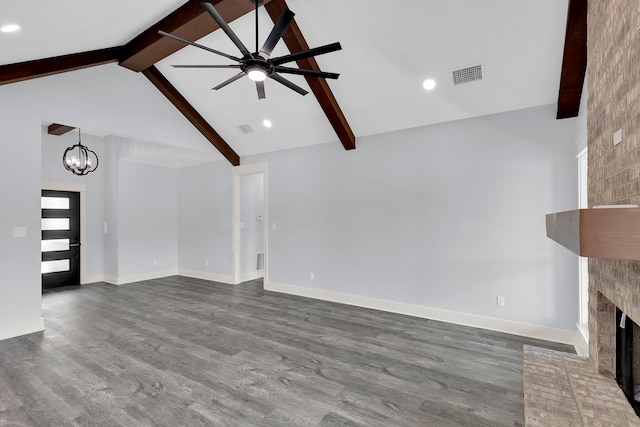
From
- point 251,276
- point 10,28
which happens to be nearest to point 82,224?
point 251,276

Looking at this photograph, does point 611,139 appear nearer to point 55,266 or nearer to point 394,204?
point 394,204

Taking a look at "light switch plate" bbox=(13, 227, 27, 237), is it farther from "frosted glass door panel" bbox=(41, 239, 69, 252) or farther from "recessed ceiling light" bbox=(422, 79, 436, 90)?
"recessed ceiling light" bbox=(422, 79, 436, 90)

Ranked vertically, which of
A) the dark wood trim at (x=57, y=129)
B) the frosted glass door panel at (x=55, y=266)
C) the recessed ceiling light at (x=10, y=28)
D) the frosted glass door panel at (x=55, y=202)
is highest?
the dark wood trim at (x=57, y=129)

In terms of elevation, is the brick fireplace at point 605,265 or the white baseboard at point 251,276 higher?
the brick fireplace at point 605,265

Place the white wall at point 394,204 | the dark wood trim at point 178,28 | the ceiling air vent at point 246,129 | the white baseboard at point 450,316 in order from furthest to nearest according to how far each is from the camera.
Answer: the ceiling air vent at point 246,129, the white wall at point 394,204, the white baseboard at point 450,316, the dark wood trim at point 178,28

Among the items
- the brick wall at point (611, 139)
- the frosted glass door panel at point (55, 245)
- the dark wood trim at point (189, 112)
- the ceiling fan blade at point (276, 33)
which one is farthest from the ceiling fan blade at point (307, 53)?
the frosted glass door panel at point (55, 245)

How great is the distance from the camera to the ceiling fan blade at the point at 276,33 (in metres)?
2.44

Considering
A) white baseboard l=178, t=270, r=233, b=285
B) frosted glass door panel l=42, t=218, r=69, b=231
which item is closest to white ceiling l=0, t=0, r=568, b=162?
white baseboard l=178, t=270, r=233, b=285

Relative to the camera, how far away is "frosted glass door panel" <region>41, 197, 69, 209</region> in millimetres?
6232

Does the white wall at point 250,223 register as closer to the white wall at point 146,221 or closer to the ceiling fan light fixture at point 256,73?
the white wall at point 146,221

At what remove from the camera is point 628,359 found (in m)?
1.85

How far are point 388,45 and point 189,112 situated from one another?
372 cm

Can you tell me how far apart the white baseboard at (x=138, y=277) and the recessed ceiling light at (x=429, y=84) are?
266 inches

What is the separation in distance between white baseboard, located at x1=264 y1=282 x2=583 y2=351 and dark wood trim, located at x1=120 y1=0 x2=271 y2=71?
3.95m
